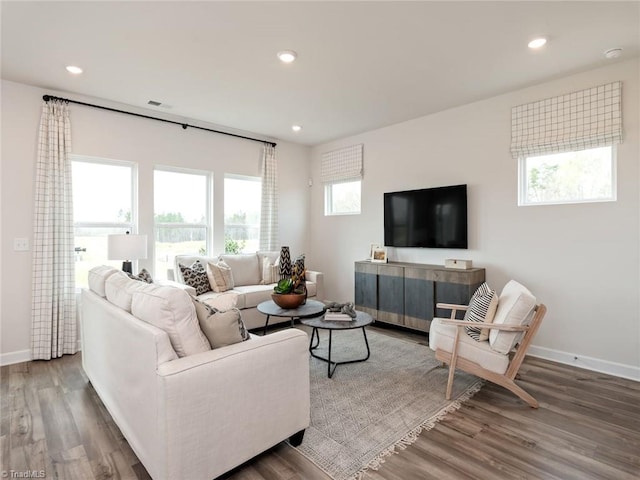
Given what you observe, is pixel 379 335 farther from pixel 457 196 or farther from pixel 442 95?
pixel 442 95

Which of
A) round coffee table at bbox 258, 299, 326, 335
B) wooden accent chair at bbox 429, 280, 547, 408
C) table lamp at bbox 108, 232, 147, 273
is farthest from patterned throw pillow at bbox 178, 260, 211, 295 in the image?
wooden accent chair at bbox 429, 280, 547, 408

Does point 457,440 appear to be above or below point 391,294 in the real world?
below

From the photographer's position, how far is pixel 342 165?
5426 mm

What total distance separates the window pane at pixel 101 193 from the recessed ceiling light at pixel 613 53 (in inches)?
195

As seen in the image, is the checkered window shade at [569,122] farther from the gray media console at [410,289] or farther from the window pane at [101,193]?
the window pane at [101,193]

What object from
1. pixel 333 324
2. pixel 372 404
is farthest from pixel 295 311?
pixel 372 404

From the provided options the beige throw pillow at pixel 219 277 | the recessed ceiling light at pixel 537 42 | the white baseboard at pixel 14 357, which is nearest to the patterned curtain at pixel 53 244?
the white baseboard at pixel 14 357

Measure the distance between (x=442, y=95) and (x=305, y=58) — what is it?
5.51 feet

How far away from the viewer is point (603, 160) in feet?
10.4

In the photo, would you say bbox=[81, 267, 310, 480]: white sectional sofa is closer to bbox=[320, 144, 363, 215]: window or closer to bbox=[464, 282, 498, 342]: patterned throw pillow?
bbox=[464, 282, 498, 342]: patterned throw pillow

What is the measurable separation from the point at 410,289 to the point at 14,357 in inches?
165

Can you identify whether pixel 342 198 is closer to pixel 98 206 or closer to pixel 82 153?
pixel 98 206

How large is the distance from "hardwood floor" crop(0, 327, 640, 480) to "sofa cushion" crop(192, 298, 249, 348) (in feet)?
2.31

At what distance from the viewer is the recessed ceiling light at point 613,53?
280 centimetres
